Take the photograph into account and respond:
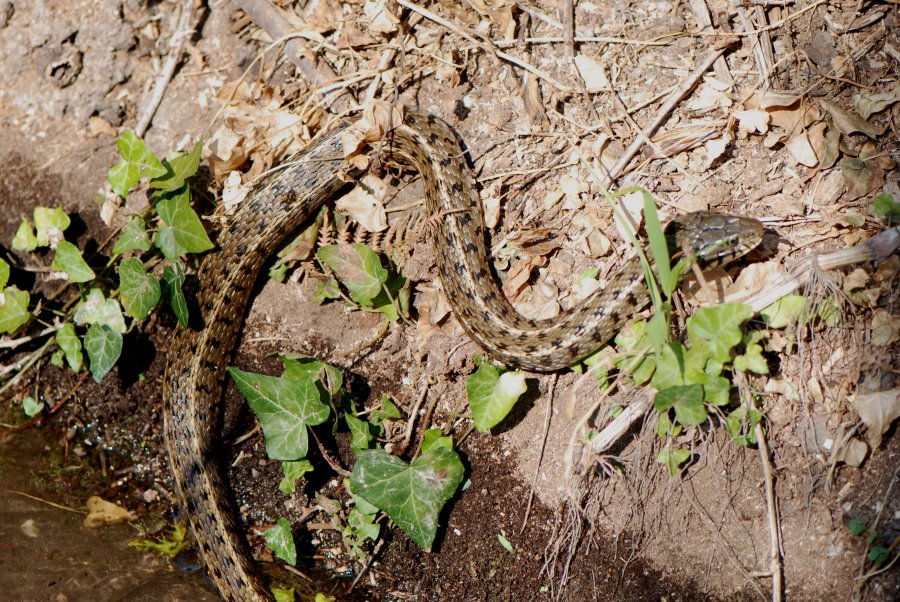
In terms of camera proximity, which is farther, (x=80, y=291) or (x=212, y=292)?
(x=80, y=291)

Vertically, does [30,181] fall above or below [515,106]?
above

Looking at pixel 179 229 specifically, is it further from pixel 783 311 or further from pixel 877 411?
pixel 877 411

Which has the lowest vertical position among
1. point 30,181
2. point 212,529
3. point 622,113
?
point 212,529

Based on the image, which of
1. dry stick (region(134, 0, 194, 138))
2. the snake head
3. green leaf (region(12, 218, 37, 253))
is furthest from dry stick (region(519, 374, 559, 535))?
green leaf (region(12, 218, 37, 253))

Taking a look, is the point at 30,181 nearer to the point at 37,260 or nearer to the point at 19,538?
the point at 37,260

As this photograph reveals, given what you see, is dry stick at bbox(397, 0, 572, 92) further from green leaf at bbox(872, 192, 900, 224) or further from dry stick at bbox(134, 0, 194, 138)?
green leaf at bbox(872, 192, 900, 224)

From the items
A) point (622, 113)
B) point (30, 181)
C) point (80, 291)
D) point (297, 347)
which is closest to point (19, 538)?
point (80, 291)

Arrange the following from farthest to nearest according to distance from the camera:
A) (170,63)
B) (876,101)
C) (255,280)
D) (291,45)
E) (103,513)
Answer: (170,63), (291,45), (255,280), (103,513), (876,101)

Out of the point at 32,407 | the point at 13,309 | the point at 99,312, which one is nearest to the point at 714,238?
the point at 99,312
